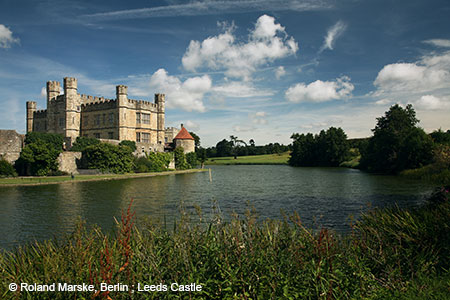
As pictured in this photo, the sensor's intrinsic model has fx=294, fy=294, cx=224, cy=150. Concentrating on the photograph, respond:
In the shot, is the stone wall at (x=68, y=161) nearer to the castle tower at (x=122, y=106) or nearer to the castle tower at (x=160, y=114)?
the castle tower at (x=122, y=106)

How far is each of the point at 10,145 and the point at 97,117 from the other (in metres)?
16.7

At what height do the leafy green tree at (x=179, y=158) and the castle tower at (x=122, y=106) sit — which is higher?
the castle tower at (x=122, y=106)

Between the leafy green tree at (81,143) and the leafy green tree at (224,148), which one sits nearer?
the leafy green tree at (81,143)

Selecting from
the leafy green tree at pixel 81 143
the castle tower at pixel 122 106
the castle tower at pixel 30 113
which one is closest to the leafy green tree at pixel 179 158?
the castle tower at pixel 122 106

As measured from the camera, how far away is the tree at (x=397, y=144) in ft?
117

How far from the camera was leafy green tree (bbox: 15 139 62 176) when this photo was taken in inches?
1247

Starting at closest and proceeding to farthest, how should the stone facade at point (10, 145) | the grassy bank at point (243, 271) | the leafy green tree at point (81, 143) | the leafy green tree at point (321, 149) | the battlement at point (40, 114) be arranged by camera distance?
the grassy bank at point (243, 271) → the stone facade at point (10, 145) → the leafy green tree at point (81, 143) → the battlement at point (40, 114) → the leafy green tree at point (321, 149)

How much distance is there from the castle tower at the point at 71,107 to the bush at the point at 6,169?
52.6 feet

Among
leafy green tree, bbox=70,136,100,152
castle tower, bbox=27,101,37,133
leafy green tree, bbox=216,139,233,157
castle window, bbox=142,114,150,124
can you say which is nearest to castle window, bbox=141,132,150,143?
castle window, bbox=142,114,150,124

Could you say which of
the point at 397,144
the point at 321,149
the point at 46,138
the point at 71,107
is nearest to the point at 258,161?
the point at 321,149

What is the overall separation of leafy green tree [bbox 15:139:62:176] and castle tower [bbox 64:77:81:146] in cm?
1378

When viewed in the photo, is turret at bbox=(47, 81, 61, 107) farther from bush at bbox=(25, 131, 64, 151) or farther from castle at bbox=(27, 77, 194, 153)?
bush at bbox=(25, 131, 64, 151)

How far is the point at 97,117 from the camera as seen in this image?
157 ft

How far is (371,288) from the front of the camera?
4660mm
